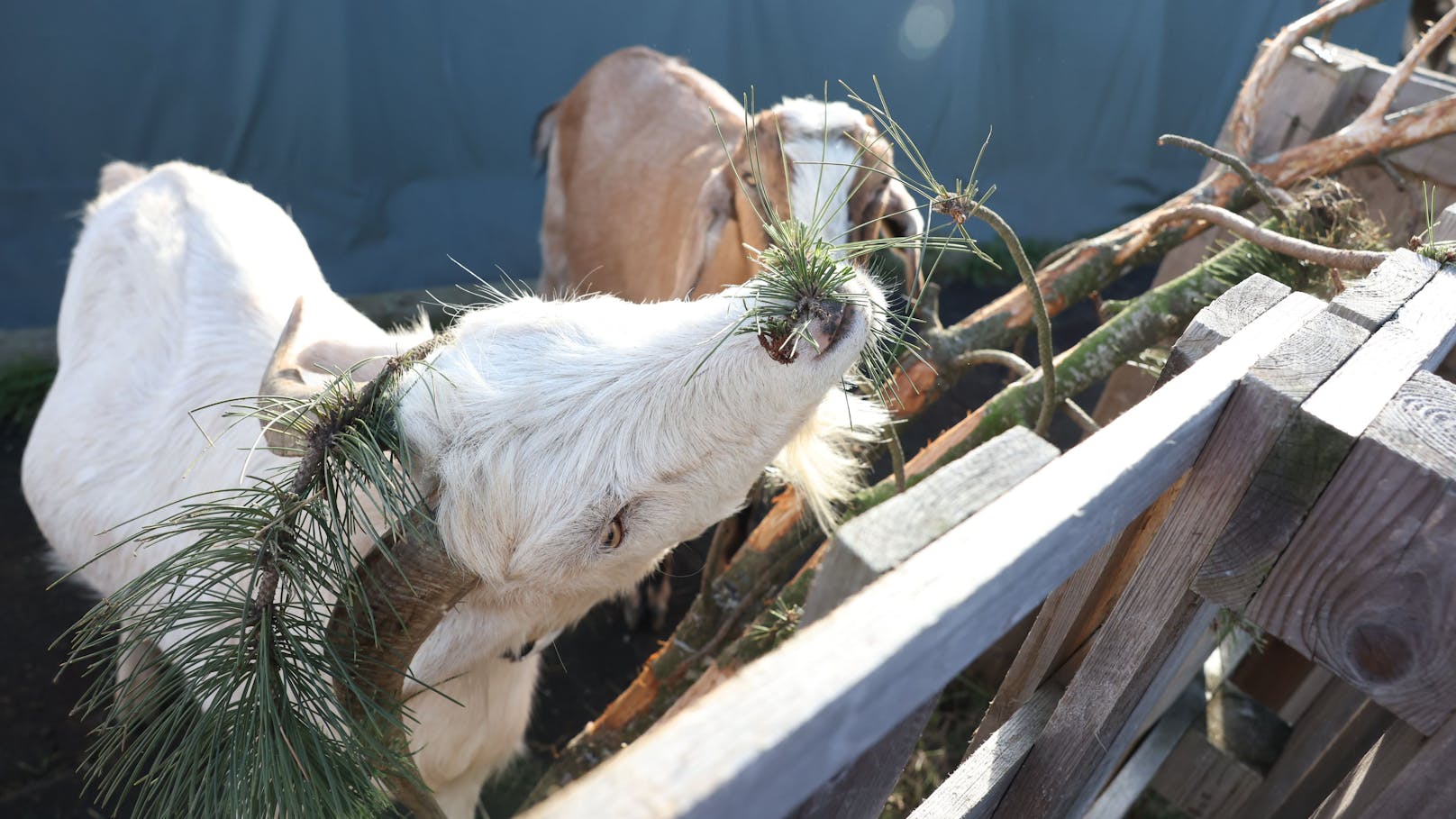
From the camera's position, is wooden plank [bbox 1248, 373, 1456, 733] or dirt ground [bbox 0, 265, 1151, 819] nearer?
wooden plank [bbox 1248, 373, 1456, 733]

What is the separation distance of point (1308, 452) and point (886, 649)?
1.86ft

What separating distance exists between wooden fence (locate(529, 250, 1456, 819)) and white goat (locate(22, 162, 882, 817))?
0.46 m

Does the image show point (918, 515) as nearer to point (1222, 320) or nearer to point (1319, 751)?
point (1222, 320)

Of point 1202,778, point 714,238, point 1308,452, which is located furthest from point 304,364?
point 1202,778

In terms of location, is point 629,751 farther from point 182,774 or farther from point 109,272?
point 109,272

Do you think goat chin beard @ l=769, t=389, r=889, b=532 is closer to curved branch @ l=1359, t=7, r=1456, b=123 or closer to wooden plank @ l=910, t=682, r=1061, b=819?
wooden plank @ l=910, t=682, r=1061, b=819

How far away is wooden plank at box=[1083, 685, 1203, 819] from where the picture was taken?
1991 mm

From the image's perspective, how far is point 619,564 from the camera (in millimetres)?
1529

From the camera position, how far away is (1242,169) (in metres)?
2.15

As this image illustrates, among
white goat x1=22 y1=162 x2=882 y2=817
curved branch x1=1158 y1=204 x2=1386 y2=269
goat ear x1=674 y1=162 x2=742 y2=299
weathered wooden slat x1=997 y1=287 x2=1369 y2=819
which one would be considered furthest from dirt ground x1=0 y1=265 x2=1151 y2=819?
curved branch x1=1158 y1=204 x2=1386 y2=269

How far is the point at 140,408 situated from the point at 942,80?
5.21m

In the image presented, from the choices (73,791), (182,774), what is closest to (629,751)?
(182,774)

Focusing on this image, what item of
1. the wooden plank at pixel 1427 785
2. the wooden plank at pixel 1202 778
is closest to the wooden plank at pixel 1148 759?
the wooden plank at pixel 1202 778

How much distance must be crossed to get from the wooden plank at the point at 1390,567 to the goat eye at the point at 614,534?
2.85 feet
